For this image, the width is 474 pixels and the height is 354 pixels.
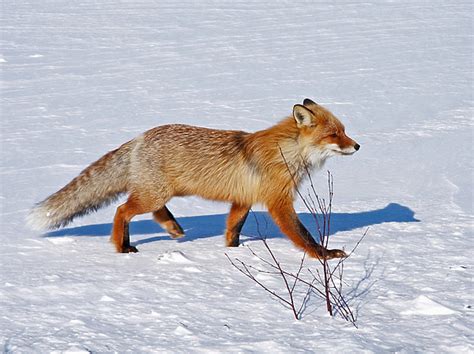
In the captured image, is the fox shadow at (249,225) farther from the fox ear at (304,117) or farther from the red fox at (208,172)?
the fox ear at (304,117)

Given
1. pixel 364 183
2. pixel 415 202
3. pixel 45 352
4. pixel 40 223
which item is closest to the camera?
pixel 45 352

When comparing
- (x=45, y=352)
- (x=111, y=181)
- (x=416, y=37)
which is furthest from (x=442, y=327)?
(x=416, y=37)

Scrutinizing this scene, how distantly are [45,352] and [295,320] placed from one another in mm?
1511

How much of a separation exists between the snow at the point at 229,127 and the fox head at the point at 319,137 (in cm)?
81

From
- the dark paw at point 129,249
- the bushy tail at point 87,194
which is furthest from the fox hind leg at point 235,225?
the bushy tail at point 87,194

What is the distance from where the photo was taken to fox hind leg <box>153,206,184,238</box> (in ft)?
23.6

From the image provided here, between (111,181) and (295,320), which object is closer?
(295,320)

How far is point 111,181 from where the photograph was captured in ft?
23.0

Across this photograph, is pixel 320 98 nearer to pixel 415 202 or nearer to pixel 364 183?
pixel 364 183

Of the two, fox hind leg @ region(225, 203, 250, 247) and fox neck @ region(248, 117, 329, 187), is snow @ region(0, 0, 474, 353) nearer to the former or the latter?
fox hind leg @ region(225, 203, 250, 247)

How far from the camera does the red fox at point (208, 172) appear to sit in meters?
6.76

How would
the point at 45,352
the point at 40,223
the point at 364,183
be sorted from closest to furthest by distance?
1. the point at 45,352
2. the point at 40,223
3. the point at 364,183

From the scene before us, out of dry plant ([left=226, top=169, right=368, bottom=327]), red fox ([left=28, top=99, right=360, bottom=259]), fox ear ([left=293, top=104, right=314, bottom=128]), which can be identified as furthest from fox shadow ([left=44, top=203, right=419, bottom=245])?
dry plant ([left=226, top=169, right=368, bottom=327])

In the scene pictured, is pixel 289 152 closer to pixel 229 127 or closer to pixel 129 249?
pixel 129 249
